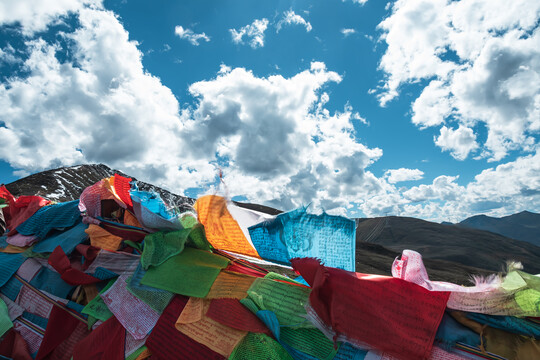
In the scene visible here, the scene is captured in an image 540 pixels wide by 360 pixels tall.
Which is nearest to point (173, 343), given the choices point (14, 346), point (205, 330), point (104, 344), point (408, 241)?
point (205, 330)

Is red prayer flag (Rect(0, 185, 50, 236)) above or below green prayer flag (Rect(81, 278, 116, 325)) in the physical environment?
above

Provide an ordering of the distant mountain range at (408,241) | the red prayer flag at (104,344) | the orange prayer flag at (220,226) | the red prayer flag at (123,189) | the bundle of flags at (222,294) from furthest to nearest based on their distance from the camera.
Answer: the distant mountain range at (408,241), the red prayer flag at (123,189), the orange prayer flag at (220,226), the red prayer flag at (104,344), the bundle of flags at (222,294)

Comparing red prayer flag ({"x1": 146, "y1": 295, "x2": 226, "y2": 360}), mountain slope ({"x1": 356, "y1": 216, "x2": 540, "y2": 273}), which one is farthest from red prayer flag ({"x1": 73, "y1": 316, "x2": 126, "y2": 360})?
mountain slope ({"x1": 356, "y1": 216, "x2": 540, "y2": 273})

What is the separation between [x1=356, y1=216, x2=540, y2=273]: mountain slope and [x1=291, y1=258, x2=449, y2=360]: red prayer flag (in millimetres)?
25395

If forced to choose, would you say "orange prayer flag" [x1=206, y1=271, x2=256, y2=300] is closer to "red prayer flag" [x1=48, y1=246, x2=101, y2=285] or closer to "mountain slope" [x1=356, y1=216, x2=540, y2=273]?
"red prayer flag" [x1=48, y1=246, x2=101, y2=285]

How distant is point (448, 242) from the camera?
3391 cm

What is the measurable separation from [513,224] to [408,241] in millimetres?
124712

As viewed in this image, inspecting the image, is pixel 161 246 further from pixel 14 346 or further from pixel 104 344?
pixel 14 346

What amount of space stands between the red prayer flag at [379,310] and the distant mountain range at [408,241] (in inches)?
54.1

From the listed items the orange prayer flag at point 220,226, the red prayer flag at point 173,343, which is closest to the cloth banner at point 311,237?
the orange prayer flag at point 220,226

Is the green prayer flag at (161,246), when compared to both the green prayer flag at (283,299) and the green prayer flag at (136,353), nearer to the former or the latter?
the green prayer flag at (136,353)

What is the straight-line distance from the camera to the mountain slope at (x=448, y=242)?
26.6 m

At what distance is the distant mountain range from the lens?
606 inches

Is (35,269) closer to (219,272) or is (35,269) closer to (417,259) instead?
(219,272)
